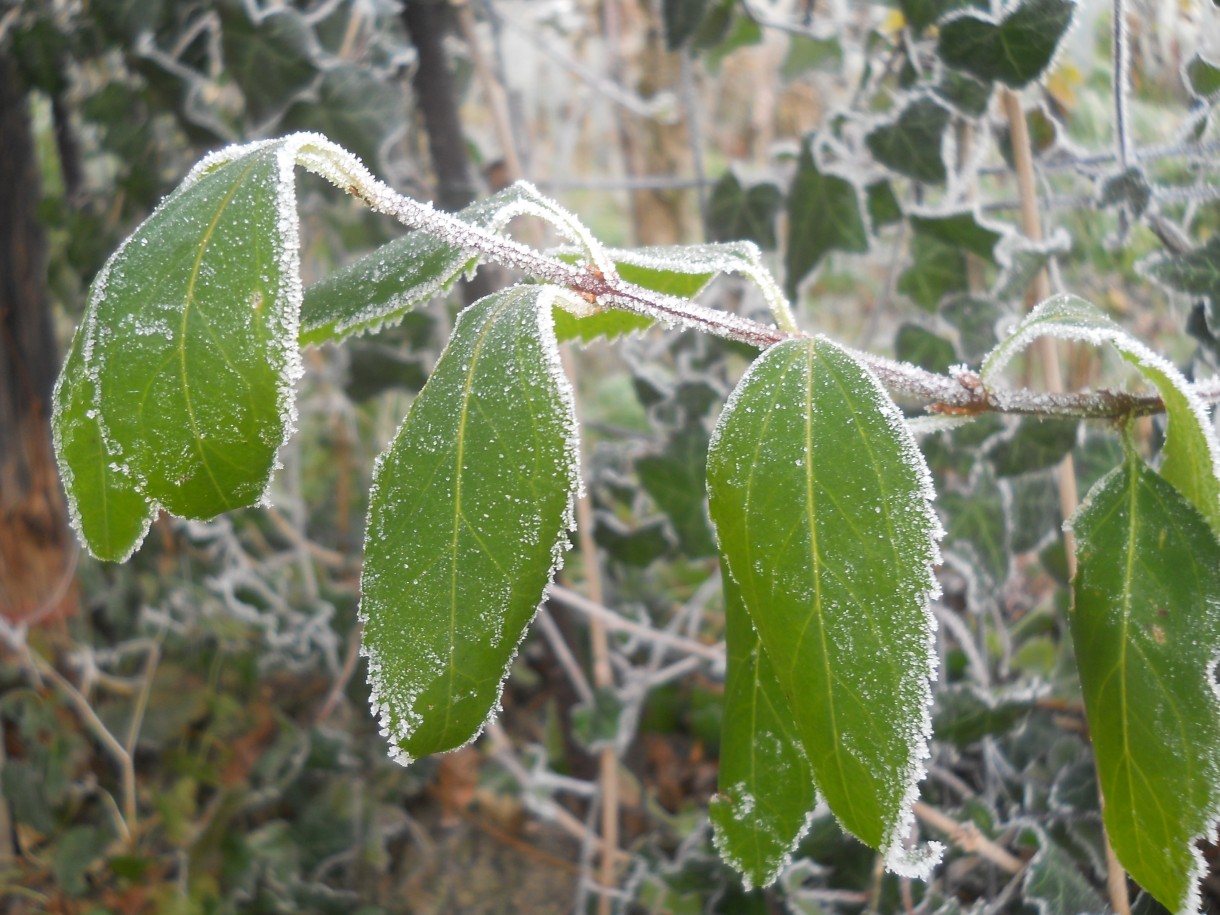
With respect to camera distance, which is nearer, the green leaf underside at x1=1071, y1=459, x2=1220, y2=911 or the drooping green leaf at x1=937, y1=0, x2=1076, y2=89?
the green leaf underside at x1=1071, y1=459, x2=1220, y2=911

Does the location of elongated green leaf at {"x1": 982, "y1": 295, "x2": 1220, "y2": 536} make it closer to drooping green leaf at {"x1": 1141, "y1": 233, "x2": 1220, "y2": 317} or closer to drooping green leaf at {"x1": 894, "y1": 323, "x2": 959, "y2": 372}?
drooping green leaf at {"x1": 1141, "y1": 233, "x2": 1220, "y2": 317}

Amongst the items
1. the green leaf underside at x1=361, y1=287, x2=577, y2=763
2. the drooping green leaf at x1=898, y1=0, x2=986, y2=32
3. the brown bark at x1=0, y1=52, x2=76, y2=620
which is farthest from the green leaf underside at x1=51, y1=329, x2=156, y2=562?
the brown bark at x1=0, y1=52, x2=76, y2=620

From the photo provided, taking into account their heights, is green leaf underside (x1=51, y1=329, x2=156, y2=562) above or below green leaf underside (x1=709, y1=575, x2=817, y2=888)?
above

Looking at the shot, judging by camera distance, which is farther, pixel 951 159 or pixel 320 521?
pixel 320 521

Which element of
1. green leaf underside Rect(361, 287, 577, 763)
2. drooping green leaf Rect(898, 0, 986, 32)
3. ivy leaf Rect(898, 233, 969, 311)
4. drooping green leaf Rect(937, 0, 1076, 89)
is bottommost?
green leaf underside Rect(361, 287, 577, 763)

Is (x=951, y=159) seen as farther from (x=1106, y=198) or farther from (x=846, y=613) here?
(x=846, y=613)

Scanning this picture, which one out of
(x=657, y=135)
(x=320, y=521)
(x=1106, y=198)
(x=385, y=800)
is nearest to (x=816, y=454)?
(x=1106, y=198)
